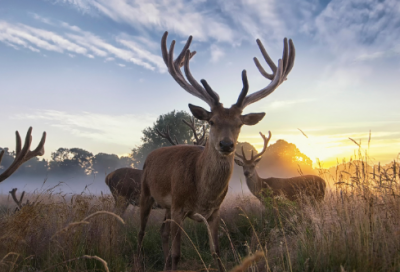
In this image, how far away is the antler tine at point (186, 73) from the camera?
195 inches

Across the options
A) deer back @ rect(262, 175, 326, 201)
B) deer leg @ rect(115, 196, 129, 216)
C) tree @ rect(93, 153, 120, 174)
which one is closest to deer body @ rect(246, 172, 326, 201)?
deer back @ rect(262, 175, 326, 201)

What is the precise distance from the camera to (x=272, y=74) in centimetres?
603

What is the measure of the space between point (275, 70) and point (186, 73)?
1.81 meters

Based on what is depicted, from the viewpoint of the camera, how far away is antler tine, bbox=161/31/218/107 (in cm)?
494

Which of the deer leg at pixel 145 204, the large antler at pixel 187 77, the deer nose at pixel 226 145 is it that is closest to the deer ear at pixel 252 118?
the large antler at pixel 187 77

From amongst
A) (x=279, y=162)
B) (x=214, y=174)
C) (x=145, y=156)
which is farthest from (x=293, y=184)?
(x=279, y=162)

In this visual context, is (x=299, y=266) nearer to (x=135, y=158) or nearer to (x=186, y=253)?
(x=186, y=253)

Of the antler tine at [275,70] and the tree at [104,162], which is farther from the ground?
the antler tine at [275,70]

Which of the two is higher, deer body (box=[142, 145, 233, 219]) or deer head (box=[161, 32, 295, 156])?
deer head (box=[161, 32, 295, 156])

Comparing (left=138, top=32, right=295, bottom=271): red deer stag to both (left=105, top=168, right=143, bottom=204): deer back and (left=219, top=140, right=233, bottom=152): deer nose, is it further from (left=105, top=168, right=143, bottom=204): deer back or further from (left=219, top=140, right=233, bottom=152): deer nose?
(left=105, top=168, right=143, bottom=204): deer back

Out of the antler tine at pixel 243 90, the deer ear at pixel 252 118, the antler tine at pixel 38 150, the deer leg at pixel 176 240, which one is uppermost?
the antler tine at pixel 243 90

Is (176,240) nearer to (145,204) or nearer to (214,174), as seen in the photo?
(214,174)

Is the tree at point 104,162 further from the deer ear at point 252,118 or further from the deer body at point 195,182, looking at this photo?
the deer ear at point 252,118

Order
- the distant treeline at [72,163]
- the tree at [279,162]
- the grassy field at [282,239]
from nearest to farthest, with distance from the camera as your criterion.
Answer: the grassy field at [282,239]
the tree at [279,162]
the distant treeline at [72,163]
